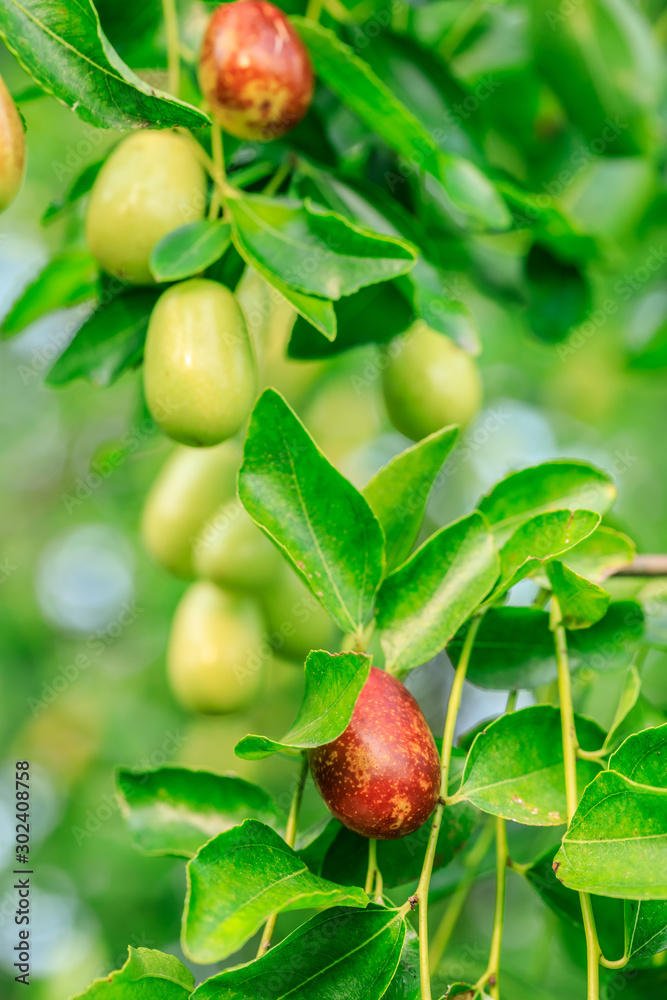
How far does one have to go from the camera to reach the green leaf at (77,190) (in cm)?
88

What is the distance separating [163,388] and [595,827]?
47cm

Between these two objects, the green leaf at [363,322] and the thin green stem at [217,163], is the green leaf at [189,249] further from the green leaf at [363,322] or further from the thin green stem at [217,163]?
the green leaf at [363,322]

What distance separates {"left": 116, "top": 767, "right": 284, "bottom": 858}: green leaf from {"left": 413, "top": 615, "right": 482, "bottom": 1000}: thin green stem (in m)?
0.15

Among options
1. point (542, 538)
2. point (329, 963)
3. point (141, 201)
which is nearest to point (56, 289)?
point (141, 201)

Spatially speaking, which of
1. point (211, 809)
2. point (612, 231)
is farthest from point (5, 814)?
point (612, 231)

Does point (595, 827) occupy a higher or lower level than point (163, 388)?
higher

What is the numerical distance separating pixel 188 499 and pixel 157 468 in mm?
1303

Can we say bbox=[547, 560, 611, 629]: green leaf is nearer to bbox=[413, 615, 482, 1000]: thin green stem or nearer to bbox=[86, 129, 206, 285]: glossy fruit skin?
bbox=[413, 615, 482, 1000]: thin green stem

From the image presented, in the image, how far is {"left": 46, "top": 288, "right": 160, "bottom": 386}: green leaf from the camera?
0.85 metres

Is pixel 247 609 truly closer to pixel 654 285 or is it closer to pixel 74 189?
pixel 74 189

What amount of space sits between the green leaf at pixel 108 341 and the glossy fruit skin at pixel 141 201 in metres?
0.06

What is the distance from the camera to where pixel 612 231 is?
1.23m

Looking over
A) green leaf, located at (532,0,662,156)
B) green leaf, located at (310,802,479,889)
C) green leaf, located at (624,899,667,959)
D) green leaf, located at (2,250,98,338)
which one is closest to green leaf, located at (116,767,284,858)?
Answer: green leaf, located at (310,802,479,889)

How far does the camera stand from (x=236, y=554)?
100cm
